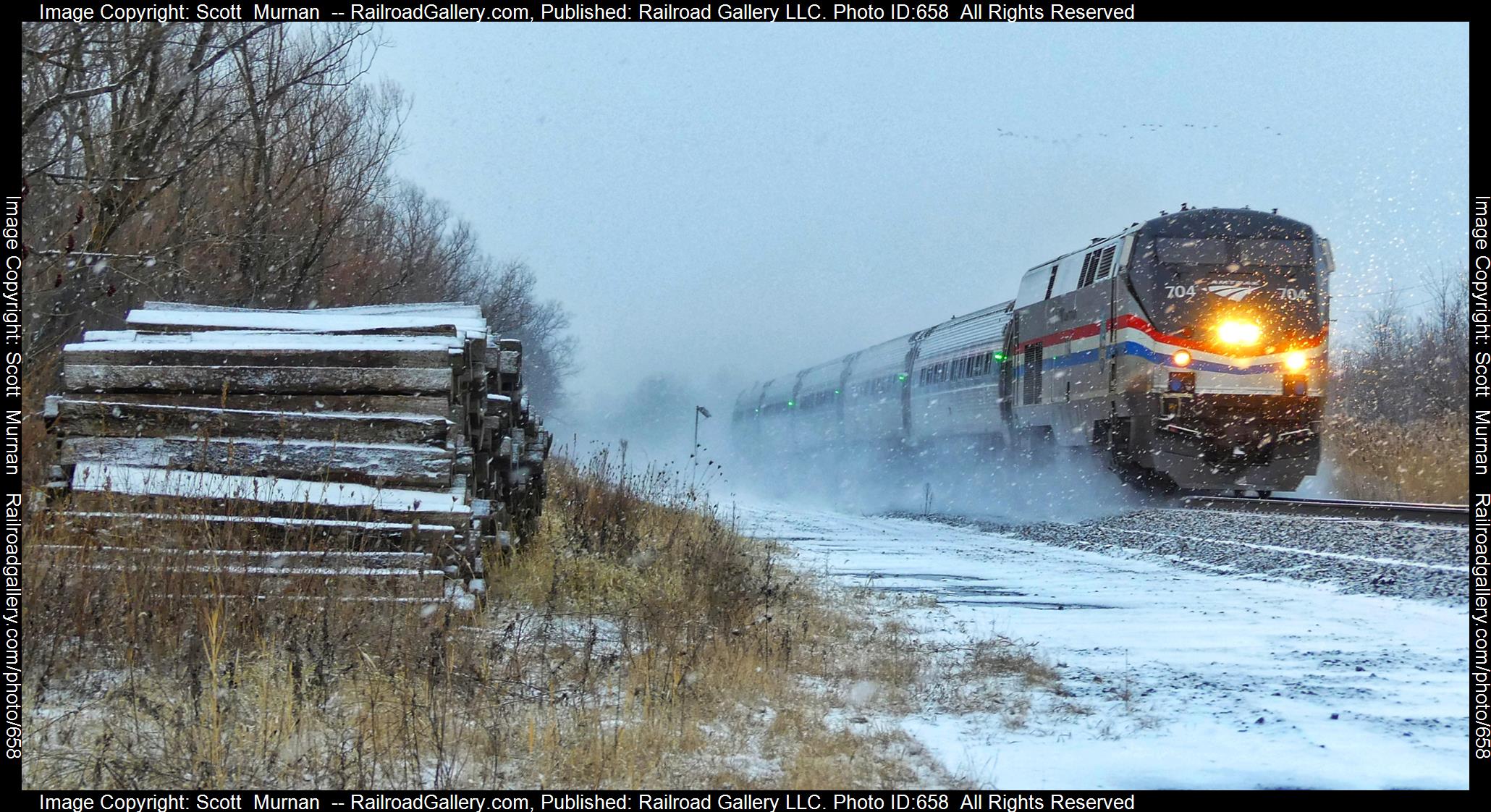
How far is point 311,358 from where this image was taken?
6.35 m

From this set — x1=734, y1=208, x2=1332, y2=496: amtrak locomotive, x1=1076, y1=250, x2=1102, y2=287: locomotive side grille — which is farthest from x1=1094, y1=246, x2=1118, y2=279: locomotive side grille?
x1=1076, y1=250, x2=1102, y2=287: locomotive side grille

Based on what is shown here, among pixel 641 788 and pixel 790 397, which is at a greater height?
pixel 790 397

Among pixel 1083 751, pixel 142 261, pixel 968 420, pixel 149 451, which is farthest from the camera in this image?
pixel 968 420

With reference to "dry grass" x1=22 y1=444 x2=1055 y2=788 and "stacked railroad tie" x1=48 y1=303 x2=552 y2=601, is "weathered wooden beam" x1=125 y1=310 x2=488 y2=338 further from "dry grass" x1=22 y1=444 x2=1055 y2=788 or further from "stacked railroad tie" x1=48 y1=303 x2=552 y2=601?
"dry grass" x1=22 y1=444 x2=1055 y2=788

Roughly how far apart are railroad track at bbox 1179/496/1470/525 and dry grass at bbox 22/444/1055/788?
20.1 feet

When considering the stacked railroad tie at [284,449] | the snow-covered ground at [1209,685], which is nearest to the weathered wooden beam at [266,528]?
the stacked railroad tie at [284,449]

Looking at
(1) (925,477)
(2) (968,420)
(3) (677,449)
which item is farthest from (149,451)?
(3) (677,449)

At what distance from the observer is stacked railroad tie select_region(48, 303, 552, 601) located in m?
5.72

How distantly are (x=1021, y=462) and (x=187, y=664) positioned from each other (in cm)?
1485

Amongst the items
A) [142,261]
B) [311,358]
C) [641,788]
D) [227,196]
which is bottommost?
[641,788]

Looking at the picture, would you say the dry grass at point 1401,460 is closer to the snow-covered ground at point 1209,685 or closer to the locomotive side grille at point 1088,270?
the locomotive side grille at point 1088,270

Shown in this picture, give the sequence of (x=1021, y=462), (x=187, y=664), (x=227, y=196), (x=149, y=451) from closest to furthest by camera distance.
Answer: (x=187, y=664), (x=149, y=451), (x=227, y=196), (x=1021, y=462)
